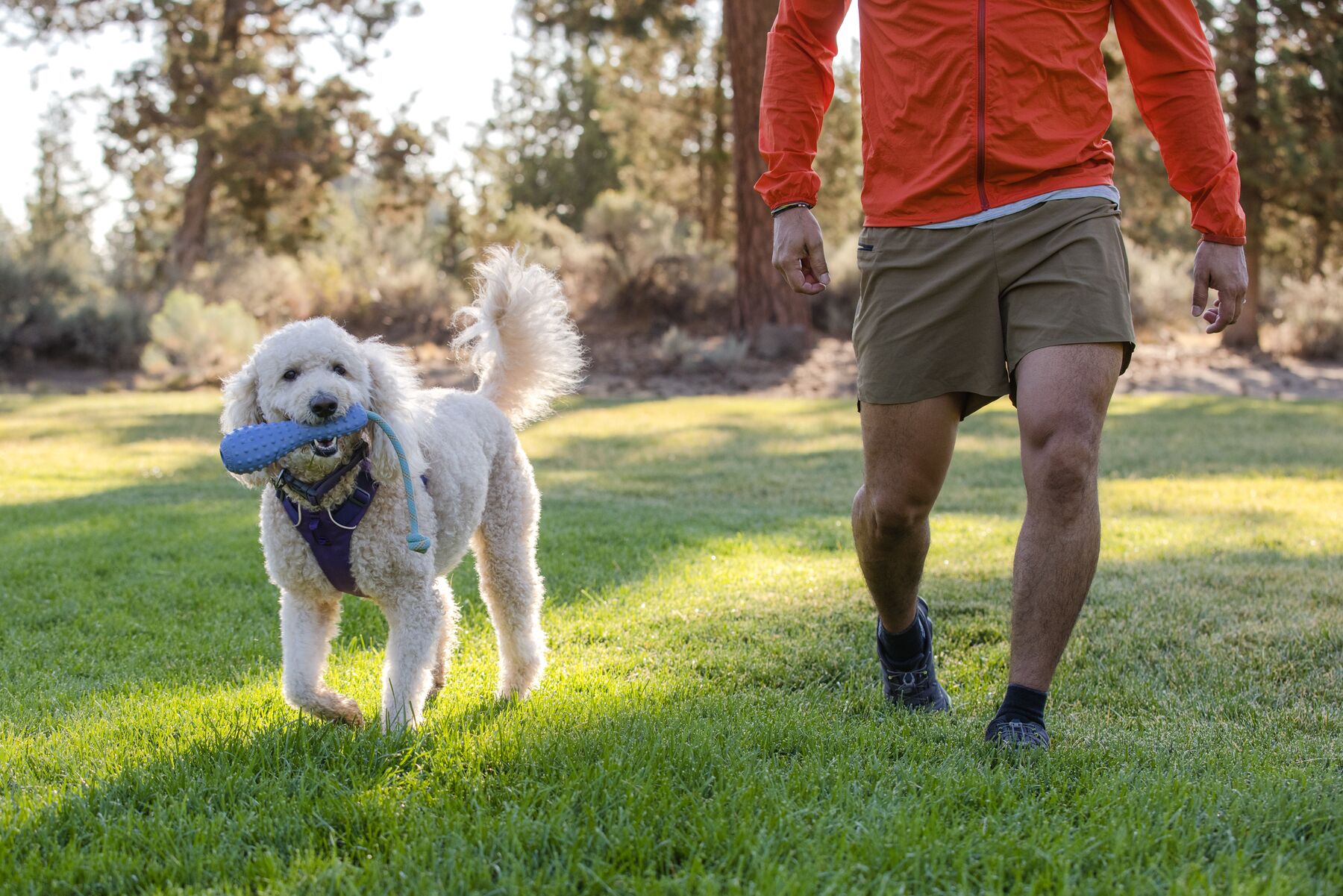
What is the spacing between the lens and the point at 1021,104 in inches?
126

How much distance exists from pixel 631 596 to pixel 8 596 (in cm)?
299

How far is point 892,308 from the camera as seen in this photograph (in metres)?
3.40

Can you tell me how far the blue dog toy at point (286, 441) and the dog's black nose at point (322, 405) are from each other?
0.03 meters

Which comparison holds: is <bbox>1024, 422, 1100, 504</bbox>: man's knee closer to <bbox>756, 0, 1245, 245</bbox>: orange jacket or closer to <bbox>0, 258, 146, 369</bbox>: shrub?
<bbox>756, 0, 1245, 245</bbox>: orange jacket

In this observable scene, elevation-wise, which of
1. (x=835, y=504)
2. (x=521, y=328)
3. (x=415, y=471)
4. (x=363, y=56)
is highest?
(x=363, y=56)

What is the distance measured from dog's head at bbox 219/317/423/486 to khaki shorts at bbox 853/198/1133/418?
1.51 m

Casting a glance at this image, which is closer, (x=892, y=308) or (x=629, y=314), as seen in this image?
(x=892, y=308)

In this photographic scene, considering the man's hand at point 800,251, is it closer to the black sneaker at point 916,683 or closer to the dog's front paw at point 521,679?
the black sneaker at point 916,683

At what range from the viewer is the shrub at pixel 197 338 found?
18.7m

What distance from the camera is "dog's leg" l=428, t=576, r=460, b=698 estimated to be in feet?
13.4

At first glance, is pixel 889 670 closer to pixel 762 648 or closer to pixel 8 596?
pixel 762 648

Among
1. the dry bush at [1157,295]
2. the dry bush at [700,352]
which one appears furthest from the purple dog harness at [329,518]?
the dry bush at [1157,295]

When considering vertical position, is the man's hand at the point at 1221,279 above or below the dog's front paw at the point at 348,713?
above

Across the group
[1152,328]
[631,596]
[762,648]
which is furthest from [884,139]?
[1152,328]
